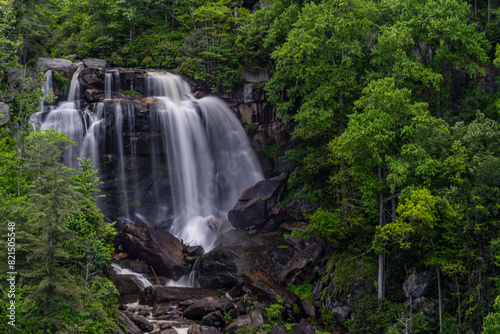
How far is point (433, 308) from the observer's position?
78.2 ft

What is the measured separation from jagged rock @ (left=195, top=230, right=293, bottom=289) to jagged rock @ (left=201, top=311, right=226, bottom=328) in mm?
5065

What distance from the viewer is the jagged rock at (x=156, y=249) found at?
107ft

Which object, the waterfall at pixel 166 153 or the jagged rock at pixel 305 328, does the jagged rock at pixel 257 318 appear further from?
the waterfall at pixel 166 153

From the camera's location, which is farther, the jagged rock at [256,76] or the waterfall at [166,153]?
the jagged rock at [256,76]

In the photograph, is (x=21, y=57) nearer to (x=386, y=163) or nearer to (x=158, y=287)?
(x=158, y=287)

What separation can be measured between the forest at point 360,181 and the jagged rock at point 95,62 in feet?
15.4

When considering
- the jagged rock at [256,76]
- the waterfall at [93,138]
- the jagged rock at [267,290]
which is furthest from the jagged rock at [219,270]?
the jagged rock at [256,76]

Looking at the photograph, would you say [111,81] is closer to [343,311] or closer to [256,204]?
[256,204]

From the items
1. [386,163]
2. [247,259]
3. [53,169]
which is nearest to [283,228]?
[247,259]

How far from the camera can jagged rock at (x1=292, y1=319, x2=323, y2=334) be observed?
82.0ft

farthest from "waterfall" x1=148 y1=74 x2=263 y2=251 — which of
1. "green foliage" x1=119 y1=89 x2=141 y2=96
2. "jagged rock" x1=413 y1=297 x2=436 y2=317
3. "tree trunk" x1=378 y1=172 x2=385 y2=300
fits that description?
"jagged rock" x1=413 y1=297 x2=436 y2=317

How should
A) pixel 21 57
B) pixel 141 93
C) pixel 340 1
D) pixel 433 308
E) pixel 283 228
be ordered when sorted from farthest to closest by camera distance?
pixel 141 93 → pixel 21 57 → pixel 283 228 → pixel 340 1 → pixel 433 308

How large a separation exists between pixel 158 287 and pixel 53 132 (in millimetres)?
11855

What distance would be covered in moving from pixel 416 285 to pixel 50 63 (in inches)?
1486
